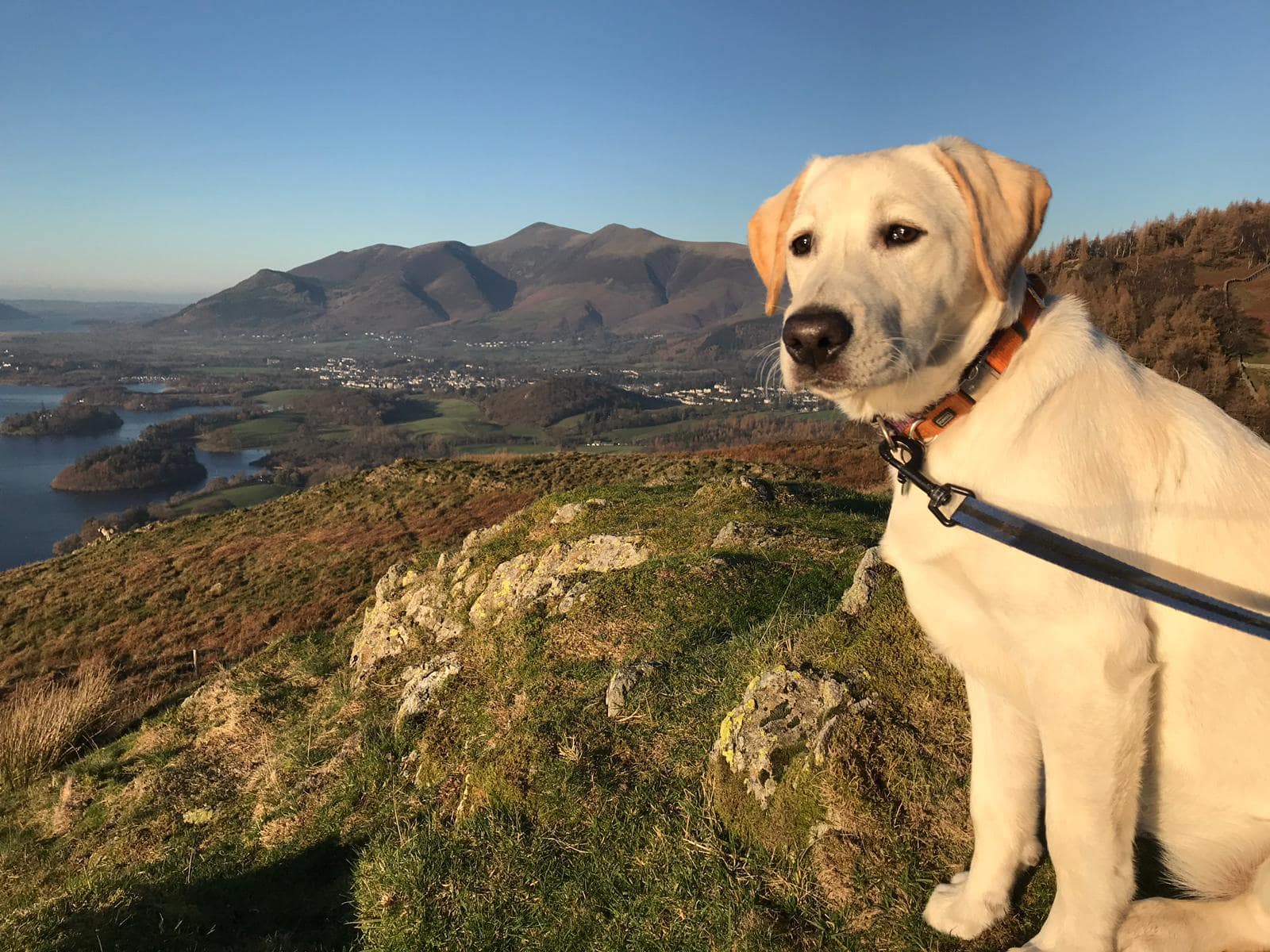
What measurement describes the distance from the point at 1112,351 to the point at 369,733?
630cm

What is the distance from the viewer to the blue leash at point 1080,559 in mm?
2059

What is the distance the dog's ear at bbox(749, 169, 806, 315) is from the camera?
3236mm

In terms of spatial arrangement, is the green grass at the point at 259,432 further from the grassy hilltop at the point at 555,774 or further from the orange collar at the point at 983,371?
the orange collar at the point at 983,371

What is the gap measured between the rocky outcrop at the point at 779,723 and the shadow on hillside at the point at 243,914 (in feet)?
8.66

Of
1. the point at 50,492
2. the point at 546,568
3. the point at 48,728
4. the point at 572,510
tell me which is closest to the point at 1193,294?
the point at 572,510

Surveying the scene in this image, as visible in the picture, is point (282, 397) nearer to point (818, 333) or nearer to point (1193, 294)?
point (1193, 294)

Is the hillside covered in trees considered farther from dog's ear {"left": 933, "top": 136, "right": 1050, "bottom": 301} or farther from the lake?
the lake

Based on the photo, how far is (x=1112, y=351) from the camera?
247cm

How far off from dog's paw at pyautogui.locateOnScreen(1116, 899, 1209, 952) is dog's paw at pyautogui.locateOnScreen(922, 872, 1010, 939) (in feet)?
1.79

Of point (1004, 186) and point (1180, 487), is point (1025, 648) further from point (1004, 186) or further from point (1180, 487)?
point (1004, 186)

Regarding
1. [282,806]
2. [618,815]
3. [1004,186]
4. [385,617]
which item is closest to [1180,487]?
[1004,186]

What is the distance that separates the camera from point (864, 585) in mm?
5141

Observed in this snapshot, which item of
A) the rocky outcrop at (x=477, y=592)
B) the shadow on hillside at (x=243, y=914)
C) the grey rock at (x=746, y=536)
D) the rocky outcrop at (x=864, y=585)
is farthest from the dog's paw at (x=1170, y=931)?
the grey rock at (x=746, y=536)

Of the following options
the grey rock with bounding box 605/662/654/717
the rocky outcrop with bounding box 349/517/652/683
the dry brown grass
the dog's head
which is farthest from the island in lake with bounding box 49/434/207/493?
the dog's head
